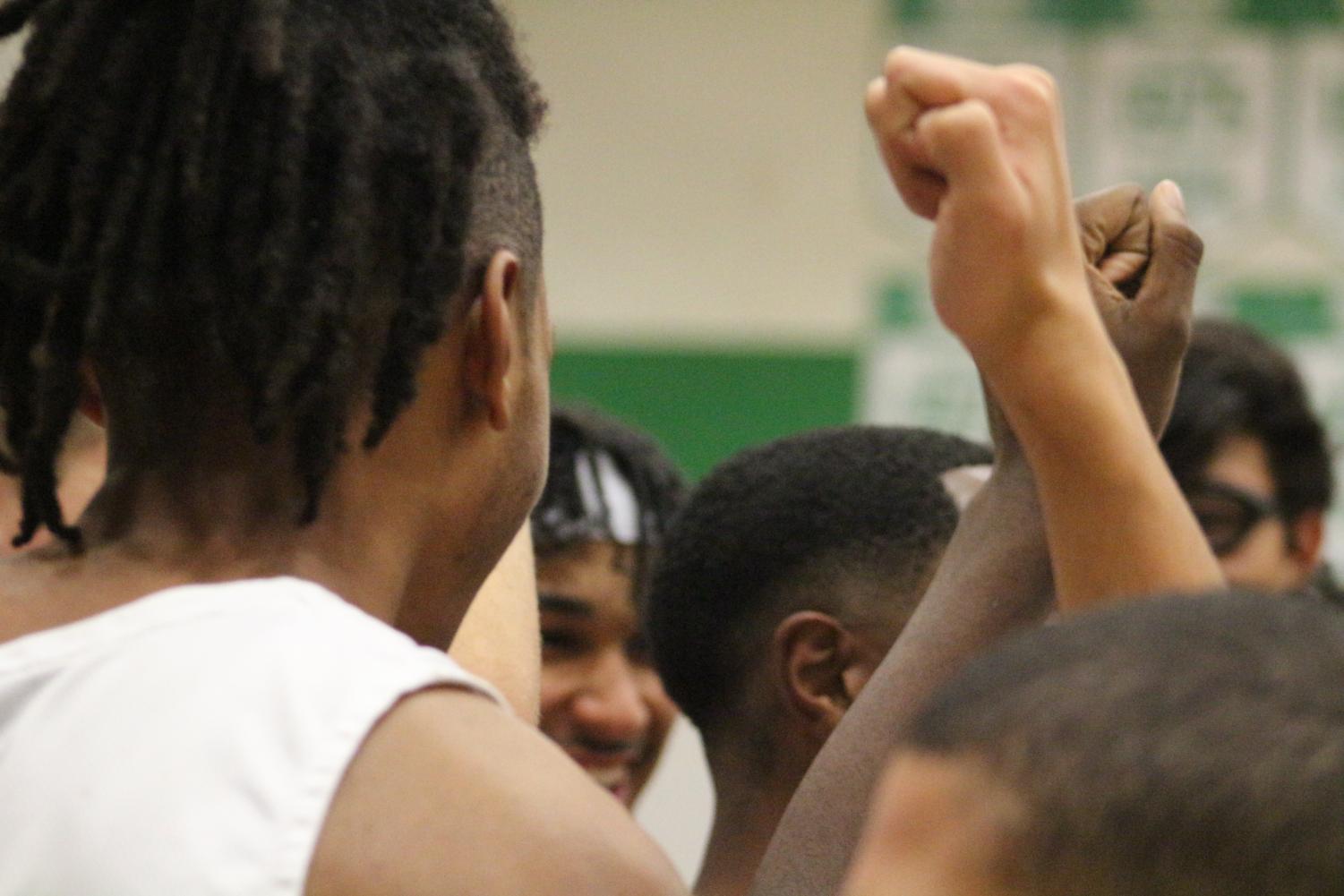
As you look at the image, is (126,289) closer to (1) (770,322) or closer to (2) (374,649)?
(2) (374,649)

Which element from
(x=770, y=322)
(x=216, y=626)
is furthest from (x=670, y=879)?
(x=770, y=322)

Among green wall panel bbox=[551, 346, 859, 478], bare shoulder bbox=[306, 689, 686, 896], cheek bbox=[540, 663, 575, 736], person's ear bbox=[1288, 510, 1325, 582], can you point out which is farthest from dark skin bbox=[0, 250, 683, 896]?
green wall panel bbox=[551, 346, 859, 478]

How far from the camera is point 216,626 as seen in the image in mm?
987

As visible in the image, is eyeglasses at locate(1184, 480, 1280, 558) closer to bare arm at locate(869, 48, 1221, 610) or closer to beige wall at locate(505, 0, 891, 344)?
bare arm at locate(869, 48, 1221, 610)

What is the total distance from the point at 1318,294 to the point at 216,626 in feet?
13.3

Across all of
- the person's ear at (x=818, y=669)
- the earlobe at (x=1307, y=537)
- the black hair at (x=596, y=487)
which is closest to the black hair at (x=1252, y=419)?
the earlobe at (x=1307, y=537)

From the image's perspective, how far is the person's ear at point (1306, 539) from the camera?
9.08 feet

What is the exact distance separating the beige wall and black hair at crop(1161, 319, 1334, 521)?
6.36ft

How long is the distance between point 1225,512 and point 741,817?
118 cm

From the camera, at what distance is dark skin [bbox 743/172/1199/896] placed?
1110 mm

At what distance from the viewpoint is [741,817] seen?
5.87ft

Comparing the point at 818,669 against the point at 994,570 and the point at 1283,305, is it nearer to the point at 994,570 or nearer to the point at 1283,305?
the point at 994,570

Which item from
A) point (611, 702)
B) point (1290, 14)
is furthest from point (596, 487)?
point (1290, 14)

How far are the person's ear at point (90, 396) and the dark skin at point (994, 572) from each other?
1.65 feet
